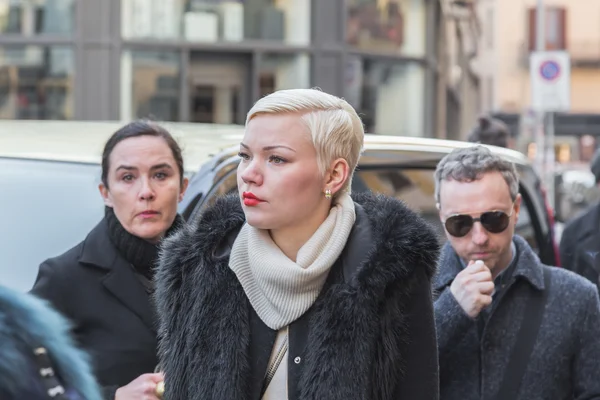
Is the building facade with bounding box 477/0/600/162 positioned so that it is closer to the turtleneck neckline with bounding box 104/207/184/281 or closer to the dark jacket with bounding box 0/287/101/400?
the turtleneck neckline with bounding box 104/207/184/281

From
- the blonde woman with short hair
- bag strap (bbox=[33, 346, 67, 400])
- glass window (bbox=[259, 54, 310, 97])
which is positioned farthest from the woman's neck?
glass window (bbox=[259, 54, 310, 97])

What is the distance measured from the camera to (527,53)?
4881 cm

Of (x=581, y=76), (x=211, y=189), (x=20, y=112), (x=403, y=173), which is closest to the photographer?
(x=211, y=189)

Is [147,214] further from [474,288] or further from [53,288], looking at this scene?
[474,288]

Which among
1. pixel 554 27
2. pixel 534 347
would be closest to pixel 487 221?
pixel 534 347

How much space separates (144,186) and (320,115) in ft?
3.14

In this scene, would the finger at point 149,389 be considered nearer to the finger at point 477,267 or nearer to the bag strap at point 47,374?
the finger at point 477,267

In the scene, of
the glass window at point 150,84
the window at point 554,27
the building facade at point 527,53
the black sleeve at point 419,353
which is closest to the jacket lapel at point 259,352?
the black sleeve at point 419,353

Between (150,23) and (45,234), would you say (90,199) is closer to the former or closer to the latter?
(45,234)

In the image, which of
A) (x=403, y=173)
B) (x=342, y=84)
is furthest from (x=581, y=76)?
(x=403, y=173)

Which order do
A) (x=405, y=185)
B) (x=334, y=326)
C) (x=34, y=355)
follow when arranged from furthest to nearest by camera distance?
(x=405, y=185), (x=334, y=326), (x=34, y=355)

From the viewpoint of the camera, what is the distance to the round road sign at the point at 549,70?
16.9 m

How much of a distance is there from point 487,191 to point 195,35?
12.2 metres

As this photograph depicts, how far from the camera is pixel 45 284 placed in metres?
3.29
